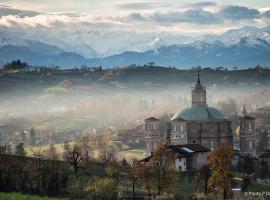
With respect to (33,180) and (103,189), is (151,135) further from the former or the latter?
(103,189)

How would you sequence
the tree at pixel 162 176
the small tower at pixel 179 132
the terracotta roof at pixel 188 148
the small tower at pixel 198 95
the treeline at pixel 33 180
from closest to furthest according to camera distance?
the treeline at pixel 33 180, the tree at pixel 162 176, the terracotta roof at pixel 188 148, the small tower at pixel 179 132, the small tower at pixel 198 95

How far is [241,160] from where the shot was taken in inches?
5359

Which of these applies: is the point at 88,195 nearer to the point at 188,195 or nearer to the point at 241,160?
the point at 188,195

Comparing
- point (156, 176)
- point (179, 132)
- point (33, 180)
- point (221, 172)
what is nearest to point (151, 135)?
point (179, 132)

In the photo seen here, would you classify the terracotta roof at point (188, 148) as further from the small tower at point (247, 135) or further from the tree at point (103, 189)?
the tree at point (103, 189)

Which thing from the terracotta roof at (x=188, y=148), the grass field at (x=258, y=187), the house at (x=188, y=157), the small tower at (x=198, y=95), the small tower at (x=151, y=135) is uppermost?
the small tower at (x=198, y=95)

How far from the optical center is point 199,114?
144125mm

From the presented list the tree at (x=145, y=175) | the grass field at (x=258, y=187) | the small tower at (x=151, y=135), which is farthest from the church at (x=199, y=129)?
the tree at (x=145, y=175)

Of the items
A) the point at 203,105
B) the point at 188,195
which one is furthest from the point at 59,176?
the point at 203,105

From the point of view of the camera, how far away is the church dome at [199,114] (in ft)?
470

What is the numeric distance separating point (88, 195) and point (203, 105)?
70.0 metres

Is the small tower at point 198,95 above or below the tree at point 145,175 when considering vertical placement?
above

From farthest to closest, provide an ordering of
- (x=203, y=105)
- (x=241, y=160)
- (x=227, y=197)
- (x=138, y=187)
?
(x=203, y=105) < (x=241, y=160) < (x=138, y=187) < (x=227, y=197)

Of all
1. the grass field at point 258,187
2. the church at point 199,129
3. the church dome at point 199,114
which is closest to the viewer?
the grass field at point 258,187
